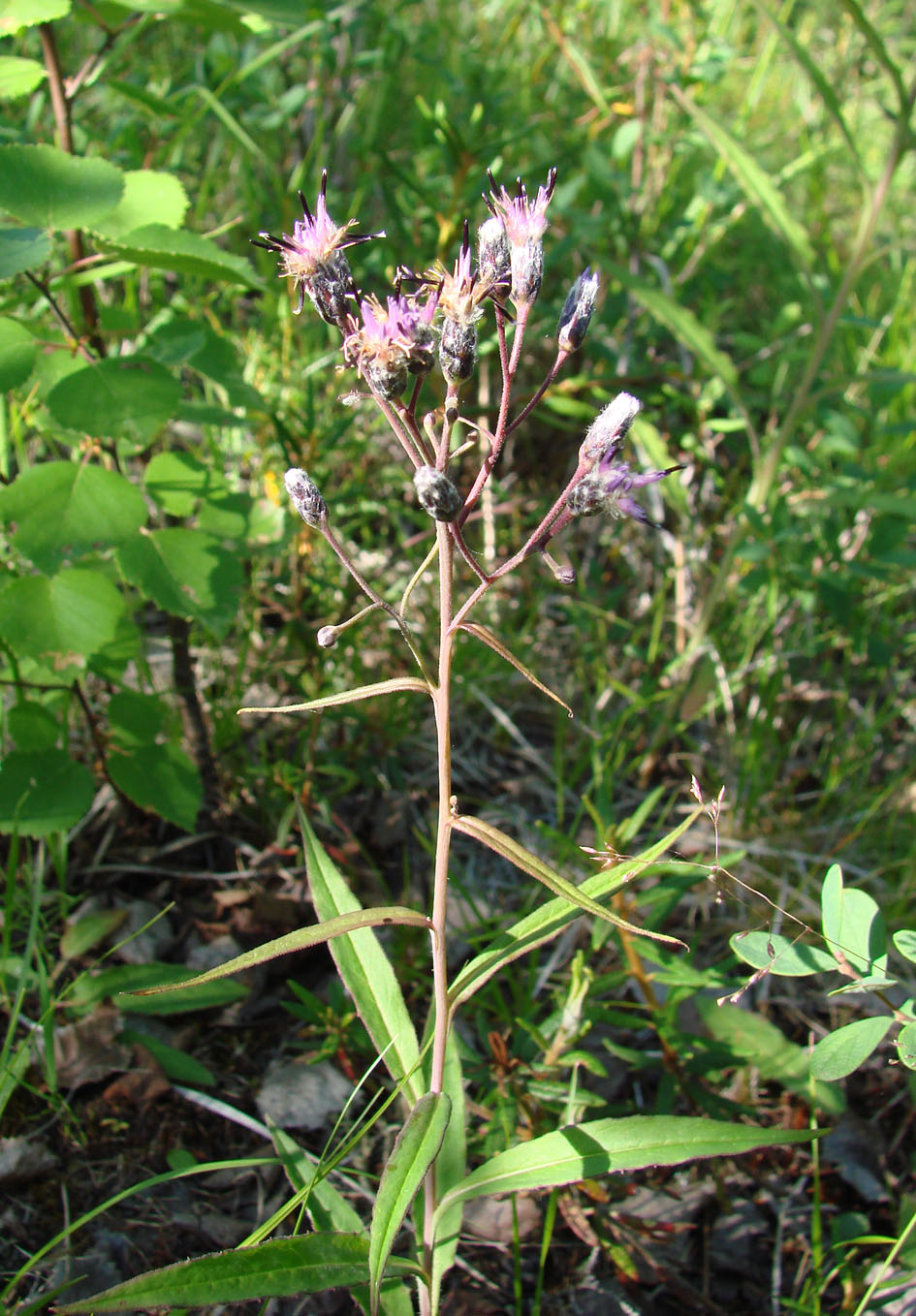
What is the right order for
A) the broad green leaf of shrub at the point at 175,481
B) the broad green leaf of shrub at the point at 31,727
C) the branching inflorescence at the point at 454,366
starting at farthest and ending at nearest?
the broad green leaf of shrub at the point at 175,481
the broad green leaf of shrub at the point at 31,727
the branching inflorescence at the point at 454,366

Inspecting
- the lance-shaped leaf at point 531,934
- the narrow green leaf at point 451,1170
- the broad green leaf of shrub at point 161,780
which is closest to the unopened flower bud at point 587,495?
the lance-shaped leaf at point 531,934

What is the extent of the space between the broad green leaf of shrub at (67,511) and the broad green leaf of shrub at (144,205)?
47cm

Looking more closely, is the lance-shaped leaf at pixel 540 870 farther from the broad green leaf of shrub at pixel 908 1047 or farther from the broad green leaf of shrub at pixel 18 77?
the broad green leaf of shrub at pixel 18 77

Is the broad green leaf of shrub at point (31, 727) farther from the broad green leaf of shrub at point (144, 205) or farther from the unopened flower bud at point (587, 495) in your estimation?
the unopened flower bud at point (587, 495)

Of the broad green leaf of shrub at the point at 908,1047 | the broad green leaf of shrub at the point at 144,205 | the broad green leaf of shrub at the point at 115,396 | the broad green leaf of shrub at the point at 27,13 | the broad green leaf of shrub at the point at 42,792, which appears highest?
the broad green leaf of shrub at the point at 27,13

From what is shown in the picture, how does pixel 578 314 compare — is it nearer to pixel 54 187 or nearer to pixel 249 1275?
pixel 54 187

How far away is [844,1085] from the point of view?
2.26 meters

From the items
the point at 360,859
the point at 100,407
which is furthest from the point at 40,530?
the point at 360,859

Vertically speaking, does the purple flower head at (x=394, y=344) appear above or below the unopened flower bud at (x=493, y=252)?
below

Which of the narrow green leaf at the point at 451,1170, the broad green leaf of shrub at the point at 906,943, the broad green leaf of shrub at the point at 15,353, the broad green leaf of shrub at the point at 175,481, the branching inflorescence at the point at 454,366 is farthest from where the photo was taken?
the broad green leaf of shrub at the point at 175,481

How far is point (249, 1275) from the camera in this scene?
1.30 metres

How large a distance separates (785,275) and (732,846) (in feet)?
8.64

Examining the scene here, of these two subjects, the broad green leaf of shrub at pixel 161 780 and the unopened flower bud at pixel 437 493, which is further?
the broad green leaf of shrub at pixel 161 780

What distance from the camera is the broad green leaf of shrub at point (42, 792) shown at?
1913mm
